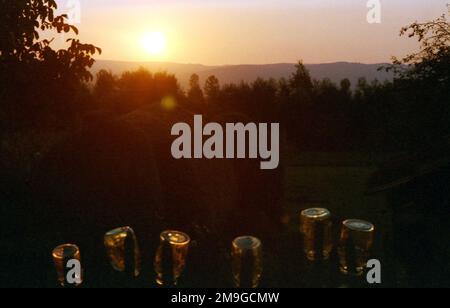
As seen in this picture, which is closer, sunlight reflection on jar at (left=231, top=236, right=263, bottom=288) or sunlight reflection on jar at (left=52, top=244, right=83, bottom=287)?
sunlight reflection on jar at (left=231, top=236, right=263, bottom=288)

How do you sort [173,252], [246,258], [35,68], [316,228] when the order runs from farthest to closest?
[35,68], [316,228], [173,252], [246,258]

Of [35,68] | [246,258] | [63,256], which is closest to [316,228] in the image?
[246,258]

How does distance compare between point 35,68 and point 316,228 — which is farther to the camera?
point 35,68

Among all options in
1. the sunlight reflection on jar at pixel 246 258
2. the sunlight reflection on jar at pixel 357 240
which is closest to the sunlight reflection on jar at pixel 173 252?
the sunlight reflection on jar at pixel 246 258

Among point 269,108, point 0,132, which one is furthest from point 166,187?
point 269,108

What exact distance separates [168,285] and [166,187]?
8.90 feet

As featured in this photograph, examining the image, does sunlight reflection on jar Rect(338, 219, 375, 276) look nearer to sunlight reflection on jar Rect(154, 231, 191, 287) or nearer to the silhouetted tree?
sunlight reflection on jar Rect(154, 231, 191, 287)

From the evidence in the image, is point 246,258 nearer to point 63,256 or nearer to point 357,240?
point 357,240

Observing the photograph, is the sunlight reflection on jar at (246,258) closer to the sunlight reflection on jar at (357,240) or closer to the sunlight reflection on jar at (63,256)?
the sunlight reflection on jar at (357,240)

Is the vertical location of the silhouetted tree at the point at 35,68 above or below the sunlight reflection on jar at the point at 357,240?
above

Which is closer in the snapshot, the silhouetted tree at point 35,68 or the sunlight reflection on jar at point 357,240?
the sunlight reflection on jar at point 357,240

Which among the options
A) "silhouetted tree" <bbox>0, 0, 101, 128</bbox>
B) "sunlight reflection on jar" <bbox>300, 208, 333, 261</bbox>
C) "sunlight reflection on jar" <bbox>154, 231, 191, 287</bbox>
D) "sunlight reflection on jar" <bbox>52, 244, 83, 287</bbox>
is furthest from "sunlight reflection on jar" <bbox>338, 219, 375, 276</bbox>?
"silhouetted tree" <bbox>0, 0, 101, 128</bbox>
